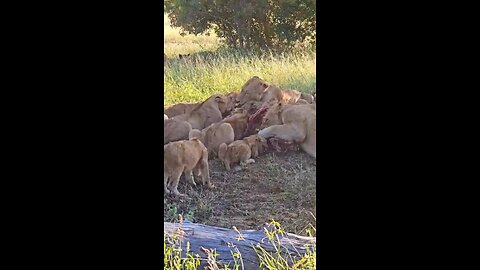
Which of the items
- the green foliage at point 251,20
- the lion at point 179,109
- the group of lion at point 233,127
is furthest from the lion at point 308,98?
the lion at point 179,109

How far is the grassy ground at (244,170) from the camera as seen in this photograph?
120cm

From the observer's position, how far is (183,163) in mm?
1244

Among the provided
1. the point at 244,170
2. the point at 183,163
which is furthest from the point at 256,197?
the point at 183,163

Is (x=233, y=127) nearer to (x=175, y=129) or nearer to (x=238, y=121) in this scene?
(x=238, y=121)

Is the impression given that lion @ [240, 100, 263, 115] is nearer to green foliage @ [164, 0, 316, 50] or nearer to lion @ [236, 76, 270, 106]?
lion @ [236, 76, 270, 106]

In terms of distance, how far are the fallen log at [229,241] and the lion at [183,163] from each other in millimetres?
92

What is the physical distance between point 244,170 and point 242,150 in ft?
0.15

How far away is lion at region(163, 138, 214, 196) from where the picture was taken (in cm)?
123

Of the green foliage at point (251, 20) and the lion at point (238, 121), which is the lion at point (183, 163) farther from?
the green foliage at point (251, 20)
